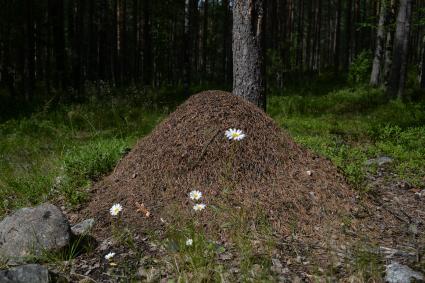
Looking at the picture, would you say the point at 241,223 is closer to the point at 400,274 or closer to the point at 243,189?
the point at 243,189

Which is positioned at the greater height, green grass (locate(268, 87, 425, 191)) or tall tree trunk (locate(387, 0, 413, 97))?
tall tree trunk (locate(387, 0, 413, 97))

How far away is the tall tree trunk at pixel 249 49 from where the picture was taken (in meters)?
5.91

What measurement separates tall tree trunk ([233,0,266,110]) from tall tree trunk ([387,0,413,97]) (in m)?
7.15

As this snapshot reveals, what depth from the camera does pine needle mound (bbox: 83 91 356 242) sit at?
3859mm

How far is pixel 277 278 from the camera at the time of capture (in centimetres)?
281

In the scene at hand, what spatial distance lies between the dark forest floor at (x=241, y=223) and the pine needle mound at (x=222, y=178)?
347 mm

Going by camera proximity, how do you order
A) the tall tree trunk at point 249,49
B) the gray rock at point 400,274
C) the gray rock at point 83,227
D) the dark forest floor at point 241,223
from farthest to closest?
the tall tree trunk at point 249,49, the gray rock at point 83,227, the dark forest floor at point 241,223, the gray rock at point 400,274

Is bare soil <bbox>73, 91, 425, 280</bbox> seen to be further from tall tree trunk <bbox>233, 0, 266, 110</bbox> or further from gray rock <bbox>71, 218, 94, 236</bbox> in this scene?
tall tree trunk <bbox>233, 0, 266, 110</bbox>

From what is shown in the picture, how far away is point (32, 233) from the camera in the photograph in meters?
3.41

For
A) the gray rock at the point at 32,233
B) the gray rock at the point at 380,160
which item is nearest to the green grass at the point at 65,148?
the gray rock at the point at 32,233

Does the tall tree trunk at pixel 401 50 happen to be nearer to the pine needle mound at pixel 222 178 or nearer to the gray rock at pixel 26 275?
the pine needle mound at pixel 222 178

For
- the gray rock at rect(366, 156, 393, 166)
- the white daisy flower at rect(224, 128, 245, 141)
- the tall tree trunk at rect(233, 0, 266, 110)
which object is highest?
the tall tree trunk at rect(233, 0, 266, 110)

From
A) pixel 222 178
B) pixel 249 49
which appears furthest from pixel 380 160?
pixel 222 178

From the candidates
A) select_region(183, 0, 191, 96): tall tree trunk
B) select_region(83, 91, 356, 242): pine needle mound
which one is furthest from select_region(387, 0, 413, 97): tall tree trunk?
select_region(83, 91, 356, 242): pine needle mound
